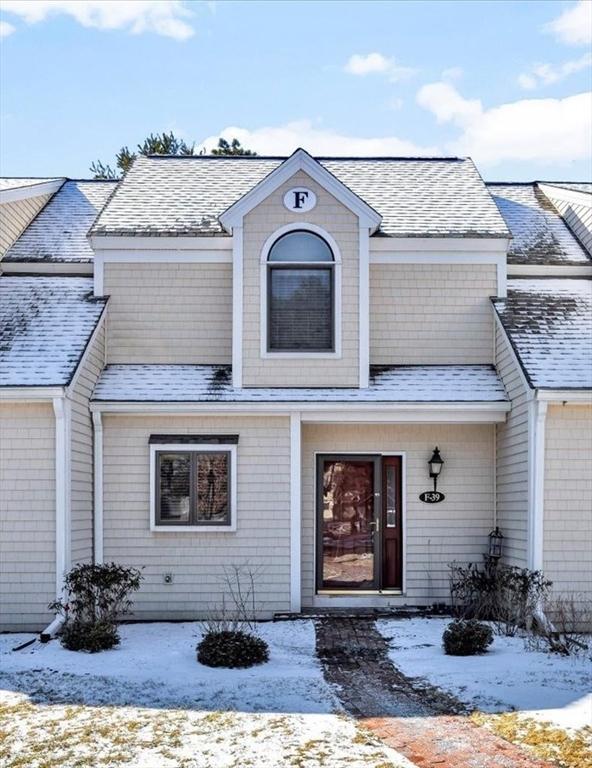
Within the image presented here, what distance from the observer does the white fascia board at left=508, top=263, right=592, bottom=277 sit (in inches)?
611

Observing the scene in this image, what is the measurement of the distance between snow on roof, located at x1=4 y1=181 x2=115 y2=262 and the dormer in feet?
9.77

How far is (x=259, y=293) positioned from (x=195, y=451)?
7.84ft

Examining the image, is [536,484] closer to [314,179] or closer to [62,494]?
[314,179]

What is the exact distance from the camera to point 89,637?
11.1 metres

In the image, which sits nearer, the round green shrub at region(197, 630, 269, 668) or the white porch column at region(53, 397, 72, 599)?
the round green shrub at region(197, 630, 269, 668)

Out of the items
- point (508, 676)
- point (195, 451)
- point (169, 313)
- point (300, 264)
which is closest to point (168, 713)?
point (508, 676)

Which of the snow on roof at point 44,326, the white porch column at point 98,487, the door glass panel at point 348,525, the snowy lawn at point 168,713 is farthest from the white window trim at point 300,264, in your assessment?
the snowy lawn at point 168,713

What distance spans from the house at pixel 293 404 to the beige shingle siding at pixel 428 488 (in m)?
0.03

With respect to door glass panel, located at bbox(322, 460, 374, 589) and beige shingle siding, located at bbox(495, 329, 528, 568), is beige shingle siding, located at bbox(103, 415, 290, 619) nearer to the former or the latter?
door glass panel, located at bbox(322, 460, 374, 589)

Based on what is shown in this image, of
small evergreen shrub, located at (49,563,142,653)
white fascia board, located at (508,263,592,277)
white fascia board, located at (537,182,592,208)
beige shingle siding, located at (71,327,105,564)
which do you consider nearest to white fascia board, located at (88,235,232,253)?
beige shingle siding, located at (71,327,105,564)

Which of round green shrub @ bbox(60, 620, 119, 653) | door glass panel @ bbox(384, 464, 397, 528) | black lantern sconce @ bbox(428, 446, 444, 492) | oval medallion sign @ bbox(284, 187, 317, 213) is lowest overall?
round green shrub @ bbox(60, 620, 119, 653)

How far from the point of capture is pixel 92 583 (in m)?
12.3

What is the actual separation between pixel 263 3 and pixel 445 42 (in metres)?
2.29

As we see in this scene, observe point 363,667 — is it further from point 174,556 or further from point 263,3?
point 263,3
